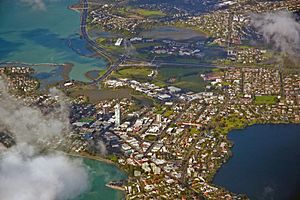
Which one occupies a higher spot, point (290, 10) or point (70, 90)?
point (290, 10)

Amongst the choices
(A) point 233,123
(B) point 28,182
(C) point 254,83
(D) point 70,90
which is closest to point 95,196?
(B) point 28,182

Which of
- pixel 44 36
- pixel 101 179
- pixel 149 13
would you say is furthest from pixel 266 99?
pixel 44 36

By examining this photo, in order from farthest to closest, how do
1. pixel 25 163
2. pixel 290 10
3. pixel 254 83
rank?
pixel 290 10
pixel 254 83
pixel 25 163

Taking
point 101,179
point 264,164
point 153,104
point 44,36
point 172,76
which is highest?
point 172,76

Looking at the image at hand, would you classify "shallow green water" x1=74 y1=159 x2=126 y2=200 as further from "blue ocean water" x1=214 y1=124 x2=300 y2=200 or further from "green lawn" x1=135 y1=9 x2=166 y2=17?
"green lawn" x1=135 y1=9 x2=166 y2=17

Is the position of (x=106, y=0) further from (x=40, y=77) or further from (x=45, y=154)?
(x=45, y=154)

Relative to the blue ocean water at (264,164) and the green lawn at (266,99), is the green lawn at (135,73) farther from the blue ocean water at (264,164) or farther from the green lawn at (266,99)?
the blue ocean water at (264,164)

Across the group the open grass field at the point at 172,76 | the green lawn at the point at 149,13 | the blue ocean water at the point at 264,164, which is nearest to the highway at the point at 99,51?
the open grass field at the point at 172,76

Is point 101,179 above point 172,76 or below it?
below

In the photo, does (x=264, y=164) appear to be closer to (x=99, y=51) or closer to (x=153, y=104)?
(x=153, y=104)
